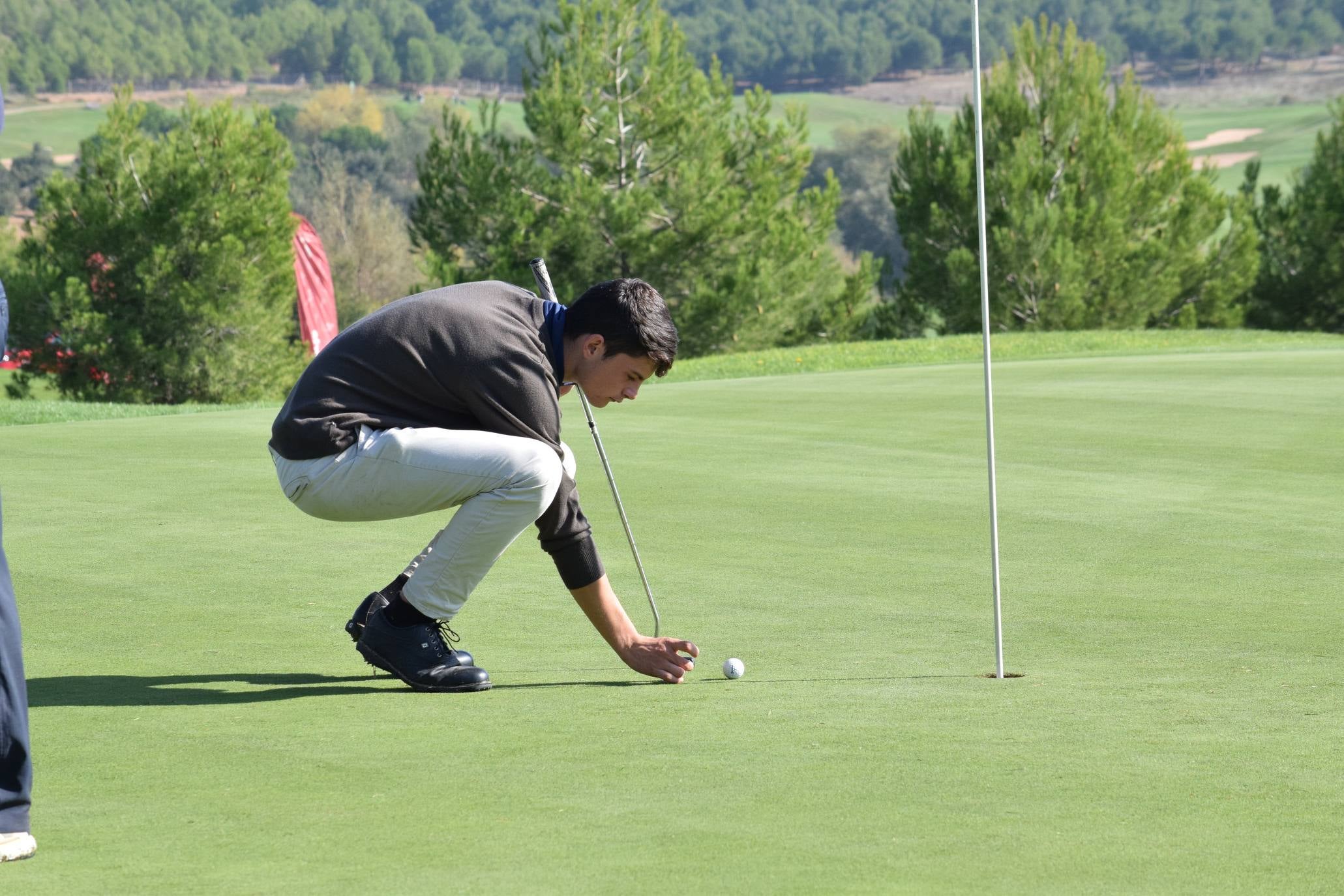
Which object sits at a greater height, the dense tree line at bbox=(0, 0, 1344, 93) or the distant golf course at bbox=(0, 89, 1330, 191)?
the dense tree line at bbox=(0, 0, 1344, 93)

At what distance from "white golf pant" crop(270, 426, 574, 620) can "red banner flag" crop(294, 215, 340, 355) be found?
38.1 metres

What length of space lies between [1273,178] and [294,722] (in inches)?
4383

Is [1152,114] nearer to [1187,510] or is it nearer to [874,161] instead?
[1187,510]

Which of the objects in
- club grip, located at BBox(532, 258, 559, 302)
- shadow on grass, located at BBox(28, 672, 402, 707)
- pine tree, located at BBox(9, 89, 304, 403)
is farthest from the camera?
pine tree, located at BBox(9, 89, 304, 403)

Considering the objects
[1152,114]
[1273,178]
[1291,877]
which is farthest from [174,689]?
[1273,178]

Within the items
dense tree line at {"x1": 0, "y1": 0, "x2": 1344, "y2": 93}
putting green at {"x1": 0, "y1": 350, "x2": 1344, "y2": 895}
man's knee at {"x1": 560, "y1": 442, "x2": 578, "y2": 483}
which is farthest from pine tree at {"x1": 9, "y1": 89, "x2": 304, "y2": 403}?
dense tree line at {"x1": 0, "y1": 0, "x2": 1344, "y2": 93}

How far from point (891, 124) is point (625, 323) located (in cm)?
13551

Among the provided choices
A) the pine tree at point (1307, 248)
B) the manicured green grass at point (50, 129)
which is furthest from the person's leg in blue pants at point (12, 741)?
the manicured green grass at point (50, 129)

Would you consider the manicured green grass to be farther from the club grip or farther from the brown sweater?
the brown sweater

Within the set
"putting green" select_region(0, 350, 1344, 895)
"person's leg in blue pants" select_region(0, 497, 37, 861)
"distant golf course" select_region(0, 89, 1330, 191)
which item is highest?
"person's leg in blue pants" select_region(0, 497, 37, 861)

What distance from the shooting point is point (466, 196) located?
41.2 metres

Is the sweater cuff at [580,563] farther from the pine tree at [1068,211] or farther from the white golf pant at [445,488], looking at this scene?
the pine tree at [1068,211]

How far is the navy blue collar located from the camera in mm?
4457

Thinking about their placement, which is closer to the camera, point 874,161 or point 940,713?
point 940,713
